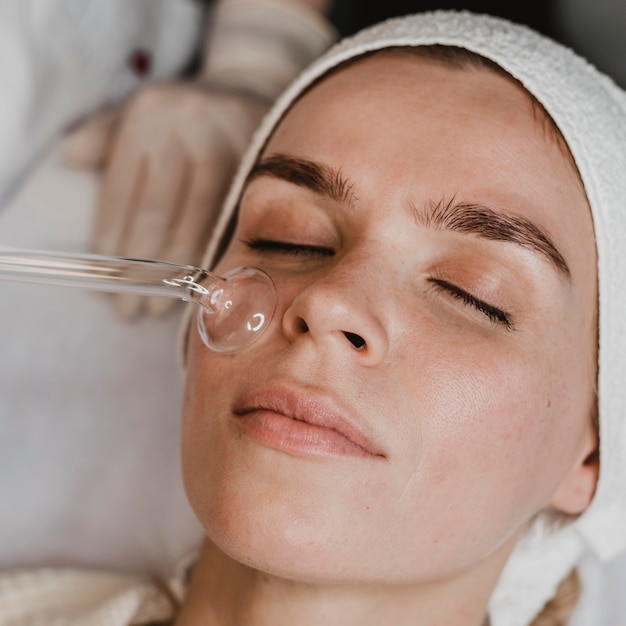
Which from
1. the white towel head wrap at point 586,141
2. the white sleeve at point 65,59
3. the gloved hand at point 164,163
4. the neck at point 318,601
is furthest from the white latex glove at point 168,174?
the neck at point 318,601

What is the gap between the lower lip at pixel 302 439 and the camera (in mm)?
802

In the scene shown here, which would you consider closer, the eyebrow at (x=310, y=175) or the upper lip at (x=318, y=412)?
the upper lip at (x=318, y=412)

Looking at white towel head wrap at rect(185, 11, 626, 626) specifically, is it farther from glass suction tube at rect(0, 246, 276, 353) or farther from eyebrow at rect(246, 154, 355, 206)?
glass suction tube at rect(0, 246, 276, 353)

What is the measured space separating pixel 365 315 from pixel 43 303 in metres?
0.88

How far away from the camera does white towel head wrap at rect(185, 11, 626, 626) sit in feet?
3.22

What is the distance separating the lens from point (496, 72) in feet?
3.33

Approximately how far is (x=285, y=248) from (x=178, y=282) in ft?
0.51

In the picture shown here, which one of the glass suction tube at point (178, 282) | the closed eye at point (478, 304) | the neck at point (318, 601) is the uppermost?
the closed eye at point (478, 304)

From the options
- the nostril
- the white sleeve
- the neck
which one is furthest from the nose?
→ the white sleeve

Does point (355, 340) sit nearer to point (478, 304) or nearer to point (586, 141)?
point (478, 304)

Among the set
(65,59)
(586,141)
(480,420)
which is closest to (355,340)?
(480,420)

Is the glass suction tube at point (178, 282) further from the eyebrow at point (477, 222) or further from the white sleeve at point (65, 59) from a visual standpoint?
the white sleeve at point (65, 59)

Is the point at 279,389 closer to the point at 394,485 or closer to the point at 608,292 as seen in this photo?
the point at 394,485

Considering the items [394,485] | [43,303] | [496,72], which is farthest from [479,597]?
[43,303]
